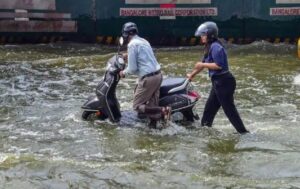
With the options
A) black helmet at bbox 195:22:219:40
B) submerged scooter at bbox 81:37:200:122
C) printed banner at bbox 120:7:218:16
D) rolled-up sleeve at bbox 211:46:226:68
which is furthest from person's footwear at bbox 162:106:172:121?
printed banner at bbox 120:7:218:16

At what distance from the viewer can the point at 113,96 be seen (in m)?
9.87

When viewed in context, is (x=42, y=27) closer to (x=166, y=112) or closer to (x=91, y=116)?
(x=91, y=116)

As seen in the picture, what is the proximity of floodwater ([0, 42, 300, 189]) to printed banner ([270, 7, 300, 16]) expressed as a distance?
5.35m

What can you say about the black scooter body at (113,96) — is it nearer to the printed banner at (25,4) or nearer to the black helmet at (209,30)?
the black helmet at (209,30)

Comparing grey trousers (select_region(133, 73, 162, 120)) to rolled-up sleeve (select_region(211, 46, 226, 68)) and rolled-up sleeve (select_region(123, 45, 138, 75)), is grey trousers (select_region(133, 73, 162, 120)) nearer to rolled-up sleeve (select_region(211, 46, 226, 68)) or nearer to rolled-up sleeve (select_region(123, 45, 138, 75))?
rolled-up sleeve (select_region(123, 45, 138, 75))

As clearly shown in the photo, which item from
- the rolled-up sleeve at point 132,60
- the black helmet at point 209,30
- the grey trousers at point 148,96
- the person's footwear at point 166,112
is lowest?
the person's footwear at point 166,112

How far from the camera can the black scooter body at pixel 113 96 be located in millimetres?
9664

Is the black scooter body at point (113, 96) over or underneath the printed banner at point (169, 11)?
underneath

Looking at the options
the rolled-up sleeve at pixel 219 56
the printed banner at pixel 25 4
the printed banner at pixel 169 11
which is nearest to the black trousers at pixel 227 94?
the rolled-up sleeve at pixel 219 56

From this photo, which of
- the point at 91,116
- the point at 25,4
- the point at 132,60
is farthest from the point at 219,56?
the point at 25,4

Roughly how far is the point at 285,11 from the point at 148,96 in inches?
454

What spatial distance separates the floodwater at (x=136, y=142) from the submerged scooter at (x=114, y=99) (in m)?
0.22

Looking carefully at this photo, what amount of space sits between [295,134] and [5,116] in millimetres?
4847

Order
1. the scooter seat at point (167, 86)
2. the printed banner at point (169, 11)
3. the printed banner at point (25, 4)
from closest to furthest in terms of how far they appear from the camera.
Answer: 1. the scooter seat at point (167, 86)
2. the printed banner at point (169, 11)
3. the printed banner at point (25, 4)
